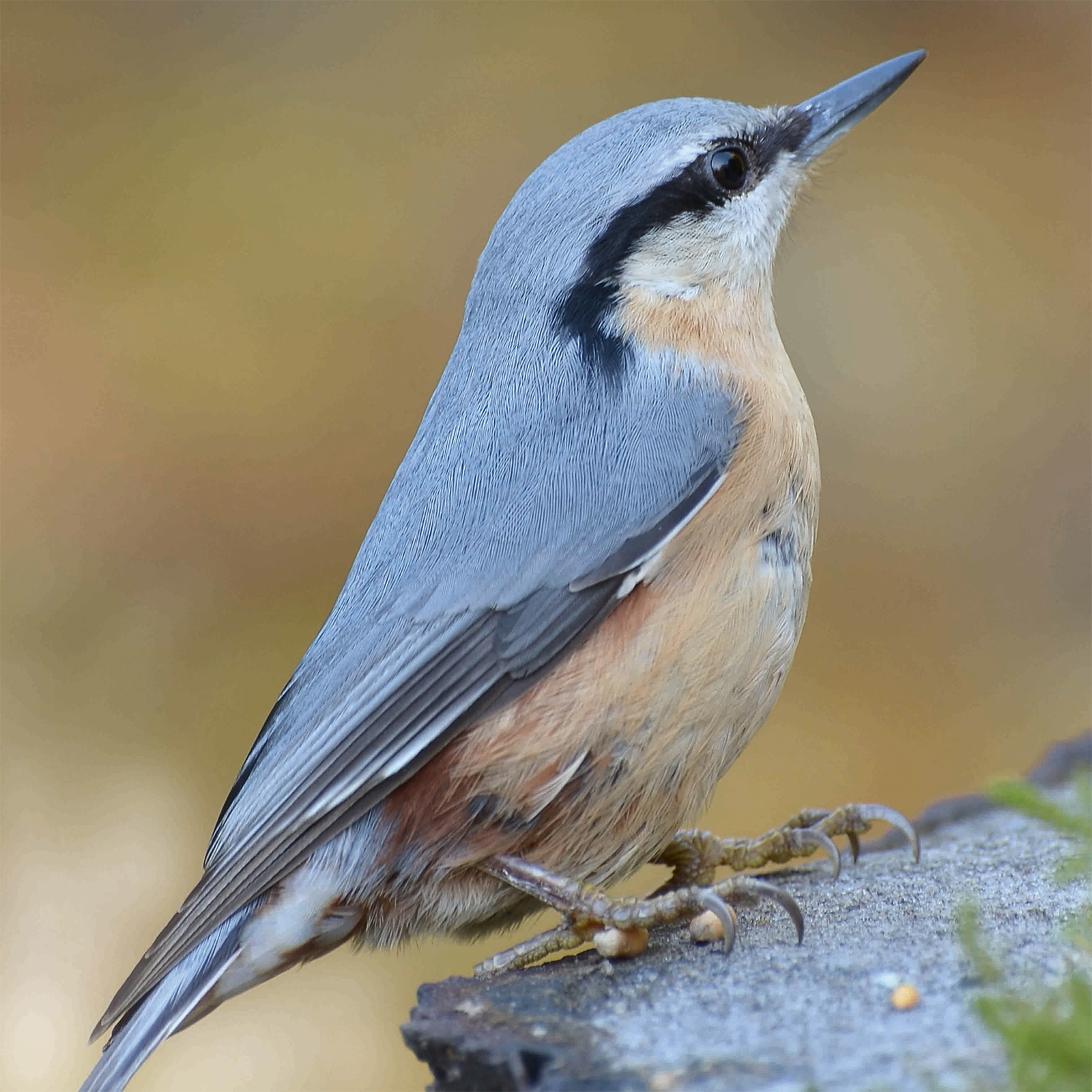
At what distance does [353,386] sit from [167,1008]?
173 inches

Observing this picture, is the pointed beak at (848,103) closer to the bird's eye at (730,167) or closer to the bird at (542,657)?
the bird's eye at (730,167)

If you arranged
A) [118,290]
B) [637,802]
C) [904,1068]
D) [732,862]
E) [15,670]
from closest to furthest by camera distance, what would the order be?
[904,1068]
[637,802]
[732,862]
[15,670]
[118,290]

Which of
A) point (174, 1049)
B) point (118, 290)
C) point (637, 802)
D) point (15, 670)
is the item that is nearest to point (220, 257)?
point (118, 290)

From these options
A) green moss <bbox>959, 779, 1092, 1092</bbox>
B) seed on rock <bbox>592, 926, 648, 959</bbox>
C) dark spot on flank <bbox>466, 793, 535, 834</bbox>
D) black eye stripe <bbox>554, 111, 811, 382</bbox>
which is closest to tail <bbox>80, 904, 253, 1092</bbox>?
dark spot on flank <bbox>466, 793, 535, 834</bbox>

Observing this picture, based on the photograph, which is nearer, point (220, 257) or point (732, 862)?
point (732, 862)

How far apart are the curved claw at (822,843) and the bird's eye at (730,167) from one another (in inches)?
60.0

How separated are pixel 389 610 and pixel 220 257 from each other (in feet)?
15.1

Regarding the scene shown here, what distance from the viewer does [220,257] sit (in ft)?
22.1

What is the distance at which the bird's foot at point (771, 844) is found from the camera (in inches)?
122

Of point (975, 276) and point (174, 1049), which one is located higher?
point (975, 276)

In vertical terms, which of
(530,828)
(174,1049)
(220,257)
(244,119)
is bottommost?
(174,1049)

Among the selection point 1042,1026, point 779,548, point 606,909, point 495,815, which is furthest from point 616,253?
point 1042,1026

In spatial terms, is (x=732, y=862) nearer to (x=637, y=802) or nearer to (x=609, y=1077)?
(x=637, y=802)

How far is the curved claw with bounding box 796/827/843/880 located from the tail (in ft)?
4.22
